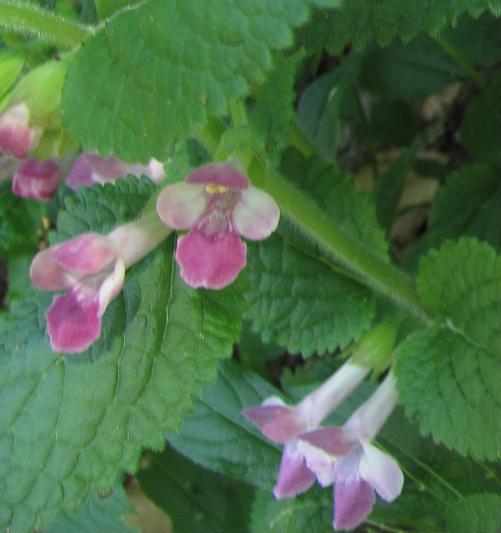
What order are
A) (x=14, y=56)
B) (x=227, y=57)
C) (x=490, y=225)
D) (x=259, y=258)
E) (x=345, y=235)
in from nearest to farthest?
(x=227, y=57) → (x=14, y=56) → (x=345, y=235) → (x=259, y=258) → (x=490, y=225)

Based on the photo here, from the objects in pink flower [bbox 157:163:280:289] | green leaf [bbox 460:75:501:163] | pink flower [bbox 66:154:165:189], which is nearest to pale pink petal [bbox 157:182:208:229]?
pink flower [bbox 157:163:280:289]

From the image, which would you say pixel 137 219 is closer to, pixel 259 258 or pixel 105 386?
pixel 105 386

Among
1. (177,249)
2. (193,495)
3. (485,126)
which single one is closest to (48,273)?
(177,249)

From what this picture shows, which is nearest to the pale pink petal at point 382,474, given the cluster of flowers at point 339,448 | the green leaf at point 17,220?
the cluster of flowers at point 339,448

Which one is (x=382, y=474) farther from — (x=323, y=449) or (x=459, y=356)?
(x=459, y=356)

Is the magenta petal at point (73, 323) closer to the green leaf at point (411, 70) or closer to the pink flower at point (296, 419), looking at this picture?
the pink flower at point (296, 419)

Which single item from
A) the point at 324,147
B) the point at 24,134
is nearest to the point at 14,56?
the point at 24,134
